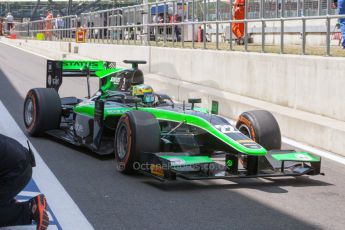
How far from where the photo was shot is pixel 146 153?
24.7 ft

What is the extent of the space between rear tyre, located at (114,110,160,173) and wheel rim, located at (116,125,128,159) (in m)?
0.16

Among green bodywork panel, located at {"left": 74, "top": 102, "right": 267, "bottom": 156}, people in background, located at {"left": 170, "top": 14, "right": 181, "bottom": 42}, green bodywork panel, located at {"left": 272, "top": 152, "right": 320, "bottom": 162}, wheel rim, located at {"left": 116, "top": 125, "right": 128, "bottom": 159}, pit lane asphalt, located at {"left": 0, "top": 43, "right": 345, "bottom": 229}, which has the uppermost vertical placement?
people in background, located at {"left": 170, "top": 14, "right": 181, "bottom": 42}

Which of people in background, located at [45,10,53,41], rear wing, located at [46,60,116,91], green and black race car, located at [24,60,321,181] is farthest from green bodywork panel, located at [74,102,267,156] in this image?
people in background, located at [45,10,53,41]

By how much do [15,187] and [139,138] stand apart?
2477 mm

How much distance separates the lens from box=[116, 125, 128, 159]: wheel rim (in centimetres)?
806

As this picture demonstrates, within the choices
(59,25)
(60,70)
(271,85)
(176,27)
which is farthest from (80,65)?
(59,25)

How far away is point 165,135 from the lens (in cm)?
817

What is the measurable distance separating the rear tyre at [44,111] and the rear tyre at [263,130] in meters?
3.14

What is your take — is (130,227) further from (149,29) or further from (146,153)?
(149,29)

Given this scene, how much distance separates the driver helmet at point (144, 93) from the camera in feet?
29.9

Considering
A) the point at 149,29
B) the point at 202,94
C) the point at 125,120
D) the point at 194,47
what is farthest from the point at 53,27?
the point at 125,120

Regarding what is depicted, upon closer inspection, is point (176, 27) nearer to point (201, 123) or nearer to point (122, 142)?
point (122, 142)

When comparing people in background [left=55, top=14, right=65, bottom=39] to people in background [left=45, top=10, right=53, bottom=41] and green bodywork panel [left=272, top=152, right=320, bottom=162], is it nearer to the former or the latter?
people in background [left=45, top=10, right=53, bottom=41]

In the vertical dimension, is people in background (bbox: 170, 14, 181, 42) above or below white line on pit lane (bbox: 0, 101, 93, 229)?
above
